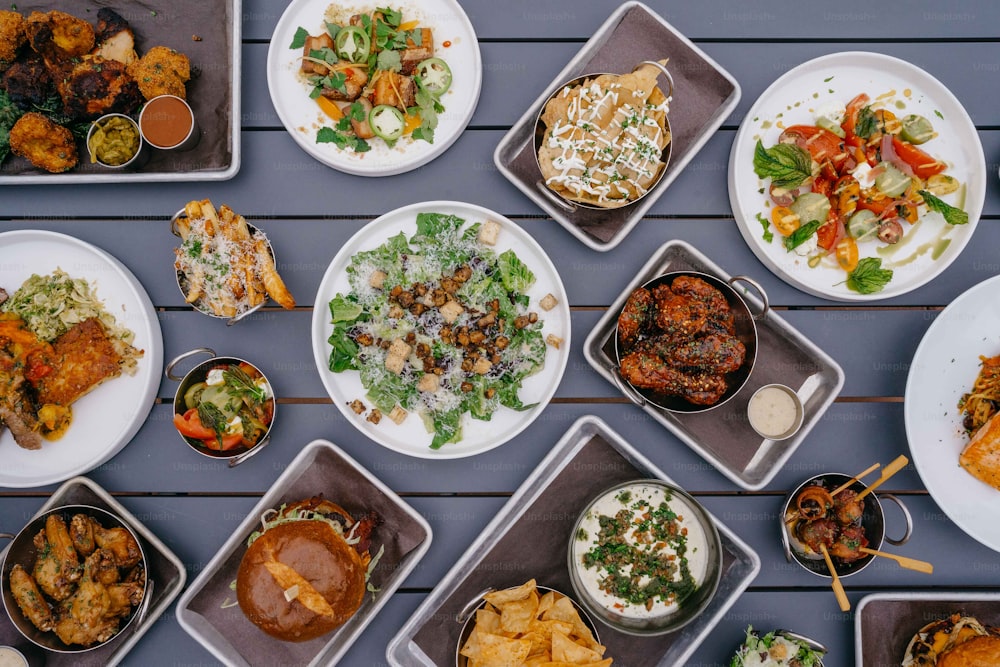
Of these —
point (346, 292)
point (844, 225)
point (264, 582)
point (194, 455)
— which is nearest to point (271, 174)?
point (346, 292)

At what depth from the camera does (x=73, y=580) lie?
2.82m

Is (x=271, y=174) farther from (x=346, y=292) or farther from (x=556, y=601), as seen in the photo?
(x=556, y=601)

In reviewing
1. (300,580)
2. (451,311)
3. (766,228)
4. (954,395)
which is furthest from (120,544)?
(954,395)

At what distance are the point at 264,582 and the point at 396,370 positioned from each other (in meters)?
1.09

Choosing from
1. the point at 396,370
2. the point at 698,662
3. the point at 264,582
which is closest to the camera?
the point at 264,582

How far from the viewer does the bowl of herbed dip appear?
9.79ft

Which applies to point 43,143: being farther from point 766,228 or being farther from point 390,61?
point 766,228

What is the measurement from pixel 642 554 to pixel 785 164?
2.07 meters

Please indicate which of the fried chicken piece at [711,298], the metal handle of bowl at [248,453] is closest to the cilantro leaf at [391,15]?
the fried chicken piece at [711,298]

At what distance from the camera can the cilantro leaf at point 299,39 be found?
3.09 metres

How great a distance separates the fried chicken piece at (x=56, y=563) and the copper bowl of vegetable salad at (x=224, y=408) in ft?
2.25

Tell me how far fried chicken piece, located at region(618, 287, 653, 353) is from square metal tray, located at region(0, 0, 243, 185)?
219 cm

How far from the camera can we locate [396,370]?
2.93 metres

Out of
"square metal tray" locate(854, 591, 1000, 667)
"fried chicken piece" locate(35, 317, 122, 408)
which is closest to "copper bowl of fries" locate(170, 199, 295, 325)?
"fried chicken piece" locate(35, 317, 122, 408)
